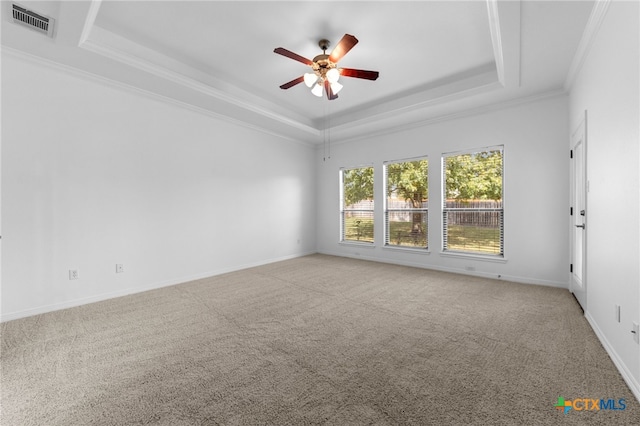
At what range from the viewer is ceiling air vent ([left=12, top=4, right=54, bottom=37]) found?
8.21ft

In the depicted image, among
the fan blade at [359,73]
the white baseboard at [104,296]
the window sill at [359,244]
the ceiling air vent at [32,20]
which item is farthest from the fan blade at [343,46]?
the window sill at [359,244]

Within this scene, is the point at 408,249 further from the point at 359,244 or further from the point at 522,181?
the point at 522,181

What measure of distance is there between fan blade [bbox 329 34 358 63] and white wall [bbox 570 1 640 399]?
1.97 metres

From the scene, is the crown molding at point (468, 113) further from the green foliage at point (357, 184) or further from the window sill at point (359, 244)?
the window sill at point (359, 244)

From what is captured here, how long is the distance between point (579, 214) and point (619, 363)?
6.65 feet

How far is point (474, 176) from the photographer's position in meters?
4.80

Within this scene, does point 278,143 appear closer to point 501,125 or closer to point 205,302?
point 205,302

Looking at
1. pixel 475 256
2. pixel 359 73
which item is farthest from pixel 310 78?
pixel 475 256

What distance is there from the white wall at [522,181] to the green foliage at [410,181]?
19 cm

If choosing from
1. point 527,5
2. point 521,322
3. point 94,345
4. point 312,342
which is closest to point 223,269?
point 94,345

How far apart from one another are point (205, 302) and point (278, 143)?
3.80 metres

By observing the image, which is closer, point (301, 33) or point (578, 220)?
point (301, 33)

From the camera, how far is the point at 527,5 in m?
2.33

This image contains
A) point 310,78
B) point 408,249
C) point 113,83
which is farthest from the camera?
point 408,249
